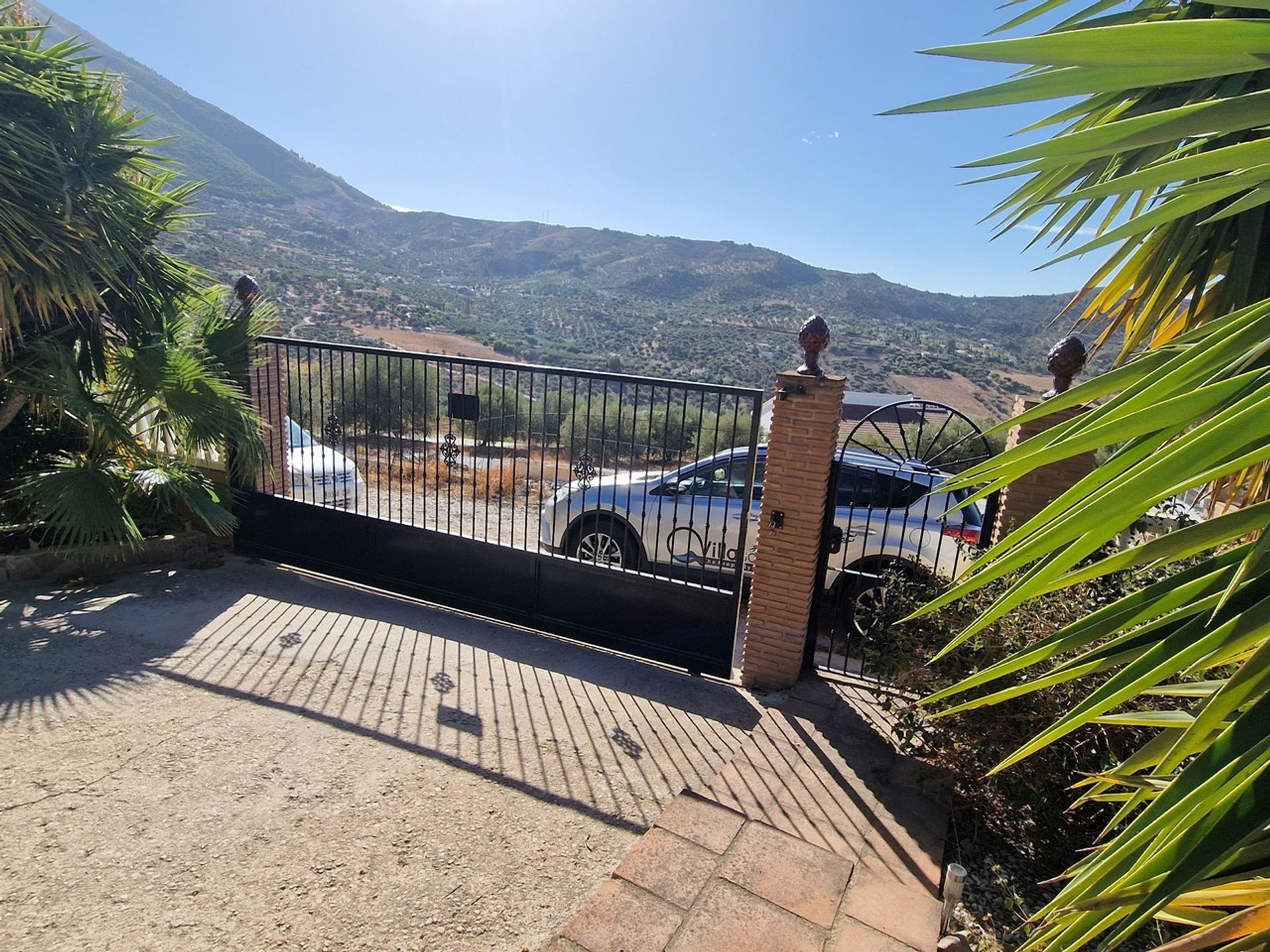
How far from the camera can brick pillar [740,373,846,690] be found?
427 centimetres

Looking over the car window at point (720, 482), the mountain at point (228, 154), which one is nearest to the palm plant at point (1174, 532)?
the car window at point (720, 482)

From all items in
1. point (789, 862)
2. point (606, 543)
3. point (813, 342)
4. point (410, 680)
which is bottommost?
point (410, 680)

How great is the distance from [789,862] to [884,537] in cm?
232

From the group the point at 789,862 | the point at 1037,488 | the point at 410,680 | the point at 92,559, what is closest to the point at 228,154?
the point at 92,559

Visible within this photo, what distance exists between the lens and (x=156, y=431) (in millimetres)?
6027

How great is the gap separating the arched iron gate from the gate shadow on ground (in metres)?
1.01

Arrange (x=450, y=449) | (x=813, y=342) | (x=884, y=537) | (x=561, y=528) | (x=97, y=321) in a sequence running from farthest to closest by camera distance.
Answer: (x=561, y=528) → (x=97, y=321) → (x=450, y=449) → (x=884, y=537) → (x=813, y=342)

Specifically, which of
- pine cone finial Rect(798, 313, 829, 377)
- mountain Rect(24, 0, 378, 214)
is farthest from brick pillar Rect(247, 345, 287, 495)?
mountain Rect(24, 0, 378, 214)

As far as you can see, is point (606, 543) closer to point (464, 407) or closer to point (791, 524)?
point (464, 407)

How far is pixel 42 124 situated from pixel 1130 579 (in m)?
7.53

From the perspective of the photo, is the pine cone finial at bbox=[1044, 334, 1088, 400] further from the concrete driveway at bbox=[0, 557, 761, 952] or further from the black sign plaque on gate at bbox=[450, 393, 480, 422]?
the black sign plaque on gate at bbox=[450, 393, 480, 422]

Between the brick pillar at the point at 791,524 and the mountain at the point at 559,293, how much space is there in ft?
50.5

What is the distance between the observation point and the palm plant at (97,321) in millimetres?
4926

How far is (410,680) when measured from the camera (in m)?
4.36
